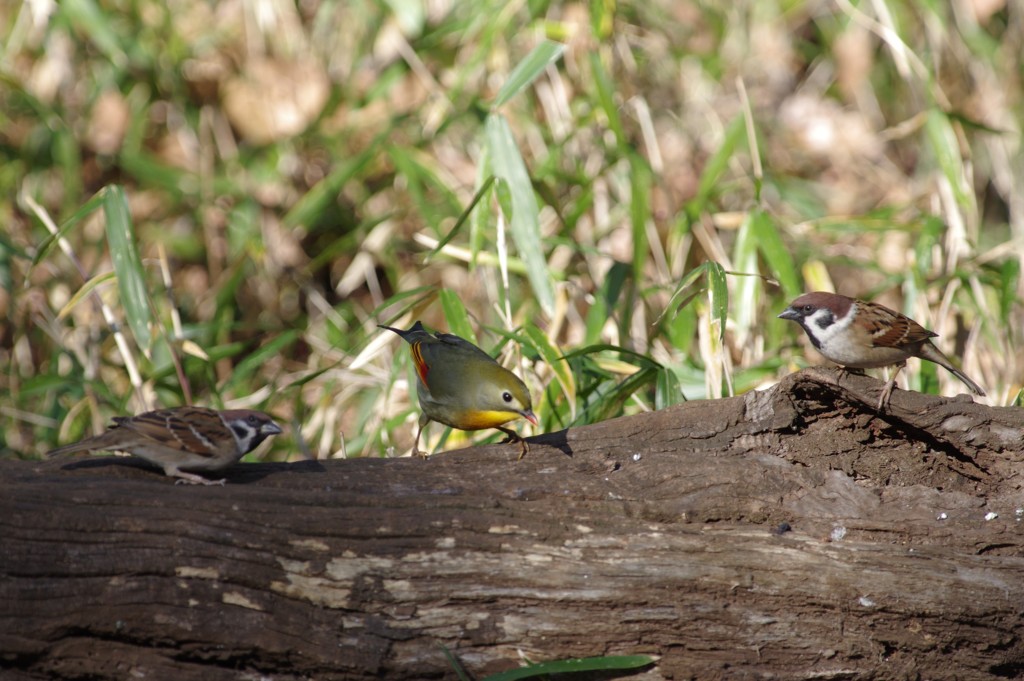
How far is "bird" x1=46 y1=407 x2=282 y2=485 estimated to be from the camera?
2707 millimetres

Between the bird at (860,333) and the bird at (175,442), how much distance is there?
1848mm

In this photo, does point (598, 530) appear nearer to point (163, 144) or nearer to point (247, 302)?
point (247, 302)

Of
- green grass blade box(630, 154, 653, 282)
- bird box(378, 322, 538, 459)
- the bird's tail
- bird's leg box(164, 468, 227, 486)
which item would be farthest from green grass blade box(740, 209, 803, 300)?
bird's leg box(164, 468, 227, 486)

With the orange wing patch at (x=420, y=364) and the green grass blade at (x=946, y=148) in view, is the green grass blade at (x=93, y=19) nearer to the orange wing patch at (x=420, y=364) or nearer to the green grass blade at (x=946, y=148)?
the orange wing patch at (x=420, y=364)

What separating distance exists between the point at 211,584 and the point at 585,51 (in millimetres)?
4083

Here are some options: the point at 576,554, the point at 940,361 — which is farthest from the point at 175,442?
the point at 940,361

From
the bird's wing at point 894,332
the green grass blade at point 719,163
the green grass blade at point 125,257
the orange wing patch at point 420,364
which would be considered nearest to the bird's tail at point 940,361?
the bird's wing at point 894,332

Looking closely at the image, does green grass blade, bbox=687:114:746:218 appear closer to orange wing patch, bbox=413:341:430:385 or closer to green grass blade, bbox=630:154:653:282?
green grass blade, bbox=630:154:653:282

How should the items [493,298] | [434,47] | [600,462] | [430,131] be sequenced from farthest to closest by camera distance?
[434,47], [430,131], [493,298], [600,462]

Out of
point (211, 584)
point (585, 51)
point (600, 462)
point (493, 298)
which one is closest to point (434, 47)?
point (585, 51)

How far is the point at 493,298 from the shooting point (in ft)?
18.3

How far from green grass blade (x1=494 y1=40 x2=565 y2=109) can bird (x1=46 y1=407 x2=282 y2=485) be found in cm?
195

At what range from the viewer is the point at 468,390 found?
3119 millimetres

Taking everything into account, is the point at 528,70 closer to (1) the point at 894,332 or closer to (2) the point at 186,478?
(1) the point at 894,332
